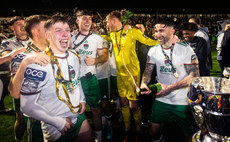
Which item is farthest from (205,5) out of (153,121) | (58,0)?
(153,121)

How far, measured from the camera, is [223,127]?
0.96 m

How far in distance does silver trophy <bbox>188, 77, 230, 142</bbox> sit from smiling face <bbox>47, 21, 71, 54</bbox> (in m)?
1.33

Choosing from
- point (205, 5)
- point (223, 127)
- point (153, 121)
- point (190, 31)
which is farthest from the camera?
point (205, 5)

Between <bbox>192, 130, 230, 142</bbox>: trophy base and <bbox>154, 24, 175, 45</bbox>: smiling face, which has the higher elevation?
<bbox>154, 24, 175, 45</bbox>: smiling face

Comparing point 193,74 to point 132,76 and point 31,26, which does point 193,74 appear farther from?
point 31,26

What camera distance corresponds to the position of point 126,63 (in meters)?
Answer: 3.11

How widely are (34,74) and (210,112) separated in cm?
150

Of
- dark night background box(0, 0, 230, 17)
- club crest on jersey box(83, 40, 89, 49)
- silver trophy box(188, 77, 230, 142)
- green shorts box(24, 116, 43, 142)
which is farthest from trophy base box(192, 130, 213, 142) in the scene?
dark night background box(0, 0, 230, 17)

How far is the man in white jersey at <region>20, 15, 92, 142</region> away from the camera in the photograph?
4.88 ft

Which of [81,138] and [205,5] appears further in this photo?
[205,5]

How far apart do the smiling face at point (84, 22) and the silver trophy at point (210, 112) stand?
6.18 feet

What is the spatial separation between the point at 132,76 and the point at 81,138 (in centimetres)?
165

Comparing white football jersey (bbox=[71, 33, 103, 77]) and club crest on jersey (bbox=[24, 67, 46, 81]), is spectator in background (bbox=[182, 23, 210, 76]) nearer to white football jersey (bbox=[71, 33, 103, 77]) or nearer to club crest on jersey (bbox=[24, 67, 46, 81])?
white football jersey (bbox=[71, 33, 103, 77])

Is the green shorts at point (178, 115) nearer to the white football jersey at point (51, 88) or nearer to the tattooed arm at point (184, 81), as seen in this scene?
the tattooed arm at point (184, 81)
